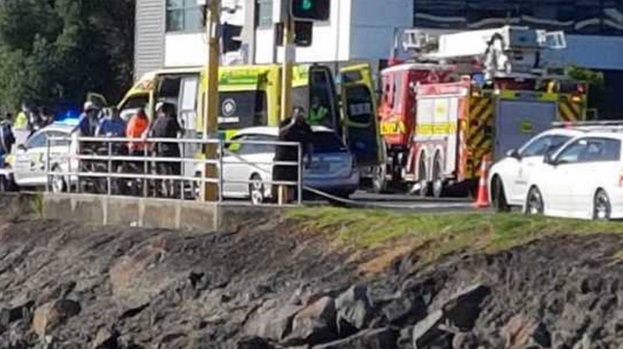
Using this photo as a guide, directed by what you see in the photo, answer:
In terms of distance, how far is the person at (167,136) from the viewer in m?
26.8

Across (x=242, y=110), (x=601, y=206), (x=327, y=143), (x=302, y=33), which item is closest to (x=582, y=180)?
(x=601, y=206)

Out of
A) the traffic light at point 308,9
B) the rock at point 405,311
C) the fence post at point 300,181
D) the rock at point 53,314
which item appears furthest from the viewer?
the fence post at point 300,181

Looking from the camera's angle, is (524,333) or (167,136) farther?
(167,136)

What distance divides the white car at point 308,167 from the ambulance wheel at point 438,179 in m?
6.08

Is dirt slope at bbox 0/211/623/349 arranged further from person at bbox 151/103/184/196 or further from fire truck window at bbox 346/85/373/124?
fire truck window at bbox 346/85/373/124

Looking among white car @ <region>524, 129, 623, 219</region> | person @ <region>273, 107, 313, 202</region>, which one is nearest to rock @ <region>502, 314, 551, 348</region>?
white car @ <region>524, 129, 623, 219</region>

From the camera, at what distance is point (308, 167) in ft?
96.1

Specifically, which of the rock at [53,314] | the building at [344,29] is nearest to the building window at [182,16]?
the building at [344,29]

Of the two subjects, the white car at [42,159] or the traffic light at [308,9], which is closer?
the traffic light at [308,9]

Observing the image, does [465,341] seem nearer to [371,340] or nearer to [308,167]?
[371,340]

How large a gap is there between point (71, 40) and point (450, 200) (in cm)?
3429

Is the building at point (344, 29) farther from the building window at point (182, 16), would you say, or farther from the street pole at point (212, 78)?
A: the street pole at point (212, 78)

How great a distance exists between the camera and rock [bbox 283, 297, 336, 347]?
18.1 meters

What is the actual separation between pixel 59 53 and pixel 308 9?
4440 cm
